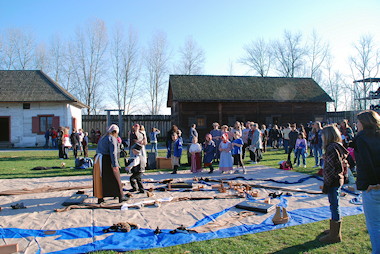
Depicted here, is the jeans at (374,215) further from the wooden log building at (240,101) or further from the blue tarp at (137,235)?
the wooden log building at (240,101)

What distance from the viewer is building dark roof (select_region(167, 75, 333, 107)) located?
87.8ft

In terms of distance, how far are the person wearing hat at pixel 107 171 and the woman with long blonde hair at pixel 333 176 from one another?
422 centimetres

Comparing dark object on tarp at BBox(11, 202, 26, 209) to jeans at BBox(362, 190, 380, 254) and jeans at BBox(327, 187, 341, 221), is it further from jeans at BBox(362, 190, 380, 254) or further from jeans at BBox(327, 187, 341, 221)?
jeans at BBox(362, 190, 380, 254)

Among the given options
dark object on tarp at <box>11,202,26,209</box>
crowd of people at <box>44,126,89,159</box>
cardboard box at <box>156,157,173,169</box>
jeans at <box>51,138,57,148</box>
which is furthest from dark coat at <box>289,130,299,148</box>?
jeans at <box>51,138,57,148</box>

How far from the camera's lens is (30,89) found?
26734 millimetres

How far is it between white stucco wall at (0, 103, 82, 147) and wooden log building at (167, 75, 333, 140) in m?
10.0

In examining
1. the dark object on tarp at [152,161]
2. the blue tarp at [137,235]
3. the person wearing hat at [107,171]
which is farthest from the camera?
the dark object on tarp at [152,161]

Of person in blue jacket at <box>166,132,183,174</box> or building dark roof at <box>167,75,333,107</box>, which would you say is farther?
building dark roof at <box>167,75,333,107</box>

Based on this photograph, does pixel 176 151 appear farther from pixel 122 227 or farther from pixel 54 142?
pixel 54 142

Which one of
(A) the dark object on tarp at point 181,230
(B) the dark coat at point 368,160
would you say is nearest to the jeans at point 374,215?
(B) the dark coat at point 368,160

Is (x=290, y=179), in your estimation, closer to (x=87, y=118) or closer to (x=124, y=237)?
(x=124, y=237)

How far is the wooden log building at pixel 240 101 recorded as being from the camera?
26.3 meters

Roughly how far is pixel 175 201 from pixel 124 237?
7.40ft

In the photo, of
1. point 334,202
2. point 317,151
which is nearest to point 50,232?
point 334,202
